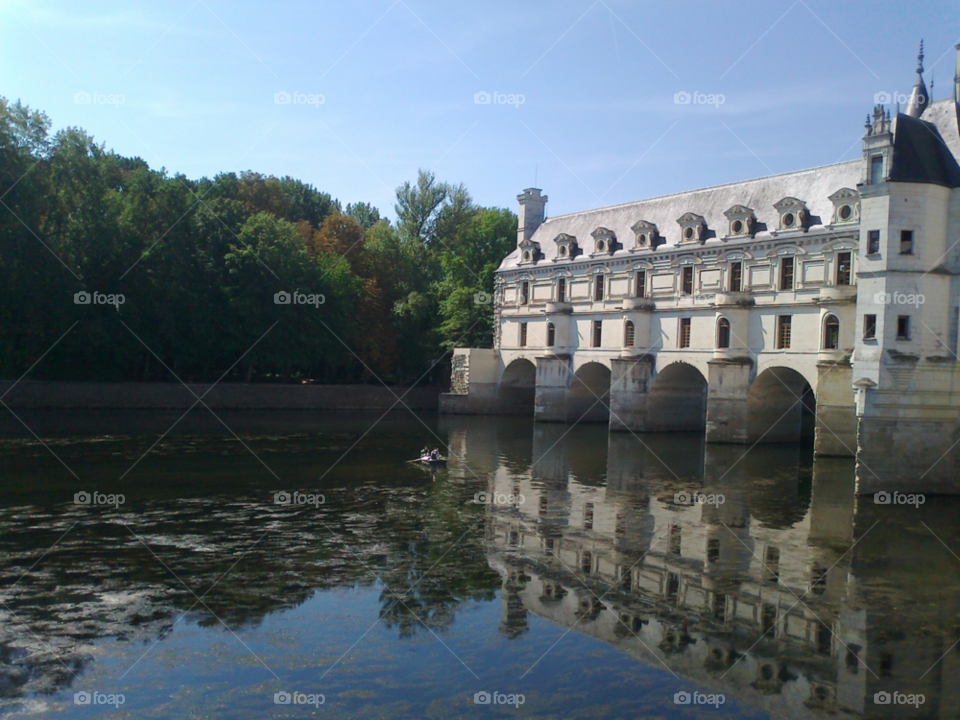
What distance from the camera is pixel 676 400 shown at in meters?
46.4

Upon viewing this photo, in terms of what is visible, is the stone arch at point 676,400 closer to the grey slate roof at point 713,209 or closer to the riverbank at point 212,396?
the grey slate roof at point 713,209

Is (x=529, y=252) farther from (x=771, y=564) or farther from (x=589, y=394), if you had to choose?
(x=771, y=564)

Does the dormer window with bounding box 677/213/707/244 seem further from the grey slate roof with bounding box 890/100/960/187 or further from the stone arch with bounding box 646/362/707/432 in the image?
the grey slate roof with bounding box 890/100/960/187

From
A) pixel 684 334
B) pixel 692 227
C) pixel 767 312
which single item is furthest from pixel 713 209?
pixel 767 312

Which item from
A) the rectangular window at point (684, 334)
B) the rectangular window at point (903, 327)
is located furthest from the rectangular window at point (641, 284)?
the rectangular window at point (903, 327)

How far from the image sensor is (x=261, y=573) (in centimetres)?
1655

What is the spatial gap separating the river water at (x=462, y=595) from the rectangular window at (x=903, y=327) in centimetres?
518

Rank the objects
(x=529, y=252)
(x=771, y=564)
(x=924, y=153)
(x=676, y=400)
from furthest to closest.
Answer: (x=529, y=252), (x=676, y=400), (x=924, y=153), (x=771, y=564)

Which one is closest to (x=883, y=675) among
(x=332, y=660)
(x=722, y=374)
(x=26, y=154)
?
(x=332, y=660)

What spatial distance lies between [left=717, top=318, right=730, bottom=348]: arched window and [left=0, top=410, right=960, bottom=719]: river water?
1235 cm

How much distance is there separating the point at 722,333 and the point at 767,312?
2698 mm

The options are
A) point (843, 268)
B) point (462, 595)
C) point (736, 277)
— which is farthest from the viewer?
point (736, 277)

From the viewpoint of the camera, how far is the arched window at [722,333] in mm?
41375

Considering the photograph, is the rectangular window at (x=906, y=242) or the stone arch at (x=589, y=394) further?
the stone arch at (x=589, y=394)
